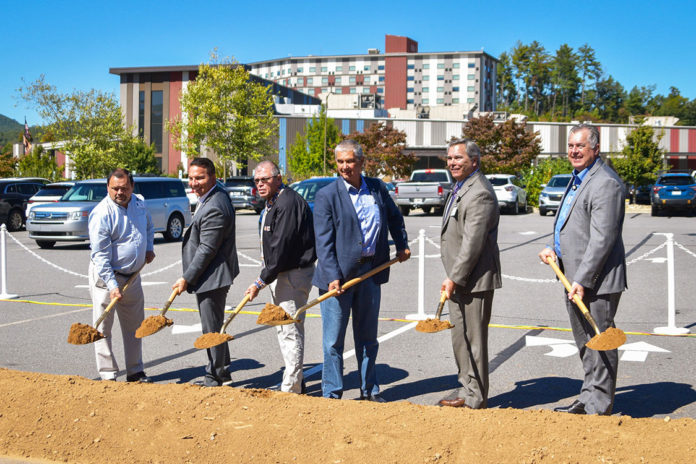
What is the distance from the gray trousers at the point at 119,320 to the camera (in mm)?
5758

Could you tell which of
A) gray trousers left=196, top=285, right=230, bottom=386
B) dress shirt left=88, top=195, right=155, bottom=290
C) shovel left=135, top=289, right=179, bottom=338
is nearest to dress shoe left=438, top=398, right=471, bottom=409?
gray trousers left=196, top=285, right=230, bottom=386

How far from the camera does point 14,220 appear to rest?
83.8ft

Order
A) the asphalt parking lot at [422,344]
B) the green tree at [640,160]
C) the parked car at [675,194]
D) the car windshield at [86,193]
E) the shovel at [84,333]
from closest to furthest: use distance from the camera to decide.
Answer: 1. the shovel at [84,333]
2. the asphalt parking lot at [422,344]
3. the car windshield at [86,193]
4. the parked car at [675,194]
5. the green tree at [640,160]

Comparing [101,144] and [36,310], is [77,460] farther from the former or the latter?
[101,144]

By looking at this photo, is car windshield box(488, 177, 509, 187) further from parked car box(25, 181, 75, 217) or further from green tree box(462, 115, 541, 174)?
parked car box(25, 181, 75, 217)

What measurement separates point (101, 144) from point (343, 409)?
1704 inches

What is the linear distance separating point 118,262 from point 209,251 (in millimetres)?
830

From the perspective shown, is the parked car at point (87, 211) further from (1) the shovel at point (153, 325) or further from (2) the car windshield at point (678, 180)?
(2) the car windshield at point (678, 180)

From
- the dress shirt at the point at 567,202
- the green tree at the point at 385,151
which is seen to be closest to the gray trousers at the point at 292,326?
the dress shirt at the point at 567,202

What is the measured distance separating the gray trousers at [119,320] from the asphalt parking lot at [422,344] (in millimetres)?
471

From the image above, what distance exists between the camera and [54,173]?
150 feet

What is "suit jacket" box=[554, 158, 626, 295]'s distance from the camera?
15.2 feet

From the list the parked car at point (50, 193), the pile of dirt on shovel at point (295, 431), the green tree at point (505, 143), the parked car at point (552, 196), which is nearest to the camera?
the pile of dirt on shovel at point (295, 431)

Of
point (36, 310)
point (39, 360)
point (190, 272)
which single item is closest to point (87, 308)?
point (36, 310)
